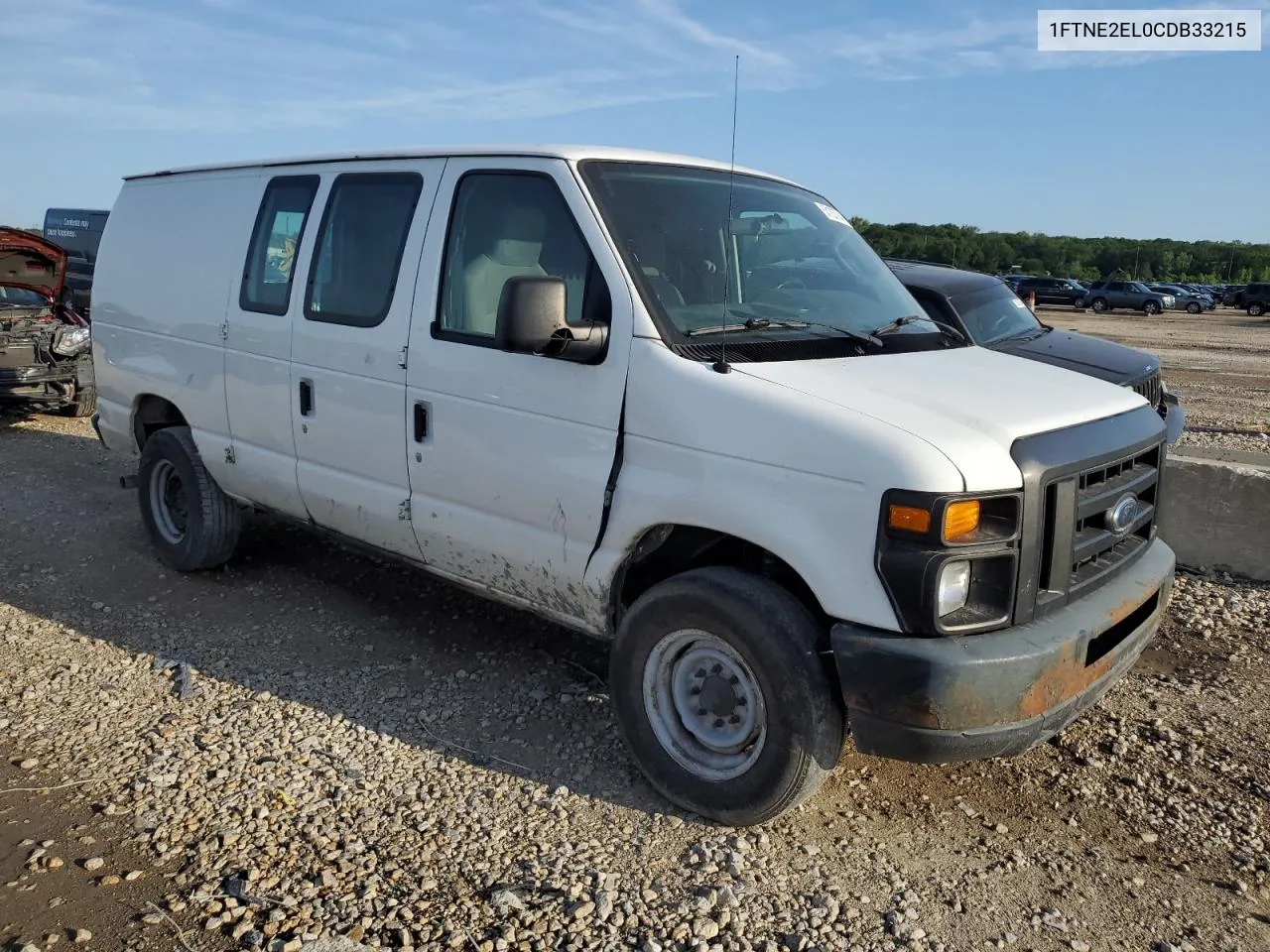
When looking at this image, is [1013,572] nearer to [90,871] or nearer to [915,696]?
[915,696]

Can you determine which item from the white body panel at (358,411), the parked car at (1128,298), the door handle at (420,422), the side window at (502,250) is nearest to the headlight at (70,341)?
the white body panel at (358,411)

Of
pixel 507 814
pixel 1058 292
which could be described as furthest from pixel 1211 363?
pixel 1058 292

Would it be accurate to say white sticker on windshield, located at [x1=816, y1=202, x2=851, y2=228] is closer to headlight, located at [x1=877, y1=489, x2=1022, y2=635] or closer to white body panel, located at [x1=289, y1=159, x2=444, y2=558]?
white body panel, located at [x1=289, y1=159, x2=444, y2=558]

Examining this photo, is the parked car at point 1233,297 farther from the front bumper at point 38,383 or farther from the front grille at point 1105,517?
the front grille at point 1105,517

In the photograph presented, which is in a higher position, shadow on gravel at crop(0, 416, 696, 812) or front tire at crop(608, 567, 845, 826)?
front tire at crop(608, 567, 845, 826)

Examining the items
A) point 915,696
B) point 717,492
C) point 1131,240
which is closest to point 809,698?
point 915,696

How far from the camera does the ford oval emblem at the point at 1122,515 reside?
346cm

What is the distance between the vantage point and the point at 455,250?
13.7 feet

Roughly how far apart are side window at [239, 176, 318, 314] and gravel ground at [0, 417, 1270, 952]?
5.52 ft

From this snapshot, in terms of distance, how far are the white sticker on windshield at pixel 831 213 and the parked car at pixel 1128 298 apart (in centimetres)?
4644

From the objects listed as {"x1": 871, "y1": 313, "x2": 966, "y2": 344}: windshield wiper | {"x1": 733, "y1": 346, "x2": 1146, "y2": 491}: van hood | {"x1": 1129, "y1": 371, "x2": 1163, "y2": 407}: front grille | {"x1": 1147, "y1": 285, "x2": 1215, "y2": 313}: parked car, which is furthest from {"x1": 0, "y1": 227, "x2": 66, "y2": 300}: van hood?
{"x1": 1147, "y1": 285, "x2": 1215, "y2": 313}: parked car

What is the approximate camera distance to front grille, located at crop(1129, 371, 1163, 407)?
7515 mm

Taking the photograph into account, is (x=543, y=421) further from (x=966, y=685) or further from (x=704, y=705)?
(x=966, y=685)

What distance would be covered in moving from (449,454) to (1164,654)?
11.9 feet
